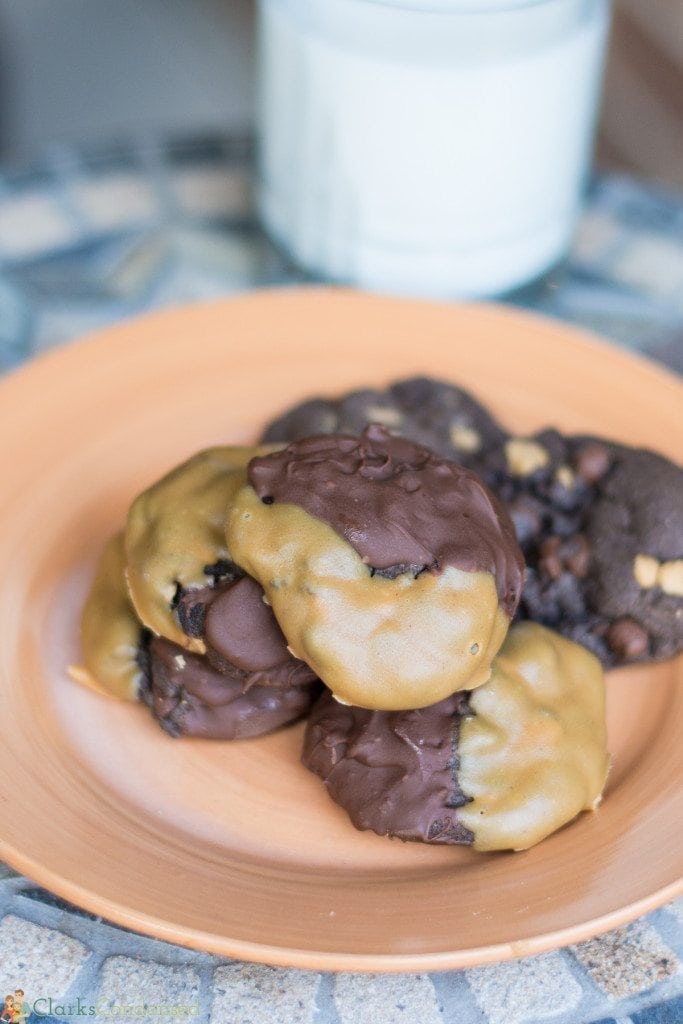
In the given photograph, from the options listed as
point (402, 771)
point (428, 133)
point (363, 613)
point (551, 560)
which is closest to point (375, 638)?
point (363, 613)

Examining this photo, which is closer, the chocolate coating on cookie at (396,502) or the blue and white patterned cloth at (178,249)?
the chocolate coating on cookie at (396,502)

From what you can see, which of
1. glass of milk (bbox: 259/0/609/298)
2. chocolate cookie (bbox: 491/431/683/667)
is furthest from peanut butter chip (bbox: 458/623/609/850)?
glass of milk (bbox: 259/0/609/298)

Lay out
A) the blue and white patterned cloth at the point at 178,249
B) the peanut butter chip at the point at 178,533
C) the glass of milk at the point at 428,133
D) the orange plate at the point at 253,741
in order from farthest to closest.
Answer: the blue and white patterned cloth at the point at 178,249 → the glass of milk at the point at 428,133 → the peanut butter chip at the point at 178,533 → the orange plate at the point at 253,741

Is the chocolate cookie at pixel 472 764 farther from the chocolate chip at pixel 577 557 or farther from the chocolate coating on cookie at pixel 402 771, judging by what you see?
the chocolate chip at pixel 577 557

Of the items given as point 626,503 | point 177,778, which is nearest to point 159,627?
point 177,778

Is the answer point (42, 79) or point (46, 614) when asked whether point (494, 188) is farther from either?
point (42, 79)

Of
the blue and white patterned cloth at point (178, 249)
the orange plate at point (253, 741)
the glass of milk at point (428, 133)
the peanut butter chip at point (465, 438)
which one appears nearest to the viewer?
the orange plate at point (253, 741)

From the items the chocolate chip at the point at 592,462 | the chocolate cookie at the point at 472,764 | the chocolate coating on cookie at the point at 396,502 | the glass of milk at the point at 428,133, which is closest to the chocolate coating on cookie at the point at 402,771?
the chocolate cookie at the point at 472,764

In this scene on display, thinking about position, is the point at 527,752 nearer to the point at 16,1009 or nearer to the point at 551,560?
the point at 551,560
